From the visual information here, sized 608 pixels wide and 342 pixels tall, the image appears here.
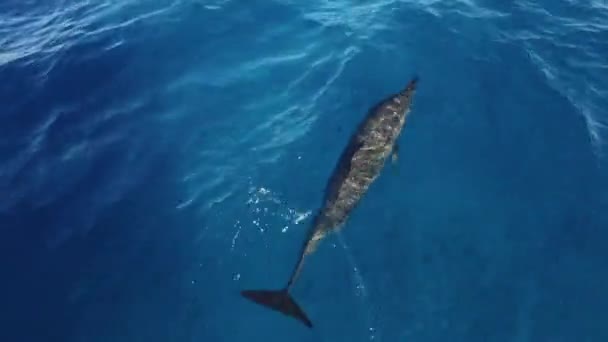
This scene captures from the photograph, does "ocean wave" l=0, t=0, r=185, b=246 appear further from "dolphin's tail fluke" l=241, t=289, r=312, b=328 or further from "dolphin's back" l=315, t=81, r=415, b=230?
"dolphin's back" l=315, t=81, r=415, b=230

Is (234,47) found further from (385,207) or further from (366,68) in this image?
(385,207)

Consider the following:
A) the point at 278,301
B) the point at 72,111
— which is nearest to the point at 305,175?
the point at 278,301

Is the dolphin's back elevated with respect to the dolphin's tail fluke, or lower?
elevated

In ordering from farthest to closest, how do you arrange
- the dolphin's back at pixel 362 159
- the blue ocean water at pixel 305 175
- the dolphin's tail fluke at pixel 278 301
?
1. the dolphin's back at pixel 362 159
2. the blue ocean water at pixel 305 175
3. the dolphin's tail fluke at pixel 278 301

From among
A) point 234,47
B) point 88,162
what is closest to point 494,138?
point 234,47

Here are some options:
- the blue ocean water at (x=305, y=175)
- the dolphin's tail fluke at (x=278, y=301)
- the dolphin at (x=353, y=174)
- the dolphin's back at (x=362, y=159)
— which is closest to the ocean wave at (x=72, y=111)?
the blue ocean water at (x=305, y=175)

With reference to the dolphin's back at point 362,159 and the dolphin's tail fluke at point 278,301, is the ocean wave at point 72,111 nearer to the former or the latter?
the dolphin's tail fluke at point 278,301

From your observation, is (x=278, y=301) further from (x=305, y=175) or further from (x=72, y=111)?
(x=72, y=111)

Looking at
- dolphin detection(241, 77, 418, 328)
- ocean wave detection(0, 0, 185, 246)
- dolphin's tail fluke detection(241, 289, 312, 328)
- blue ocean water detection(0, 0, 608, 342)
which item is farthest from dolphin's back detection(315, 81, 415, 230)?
ocean wave detection(0, 0, 185, 246)
